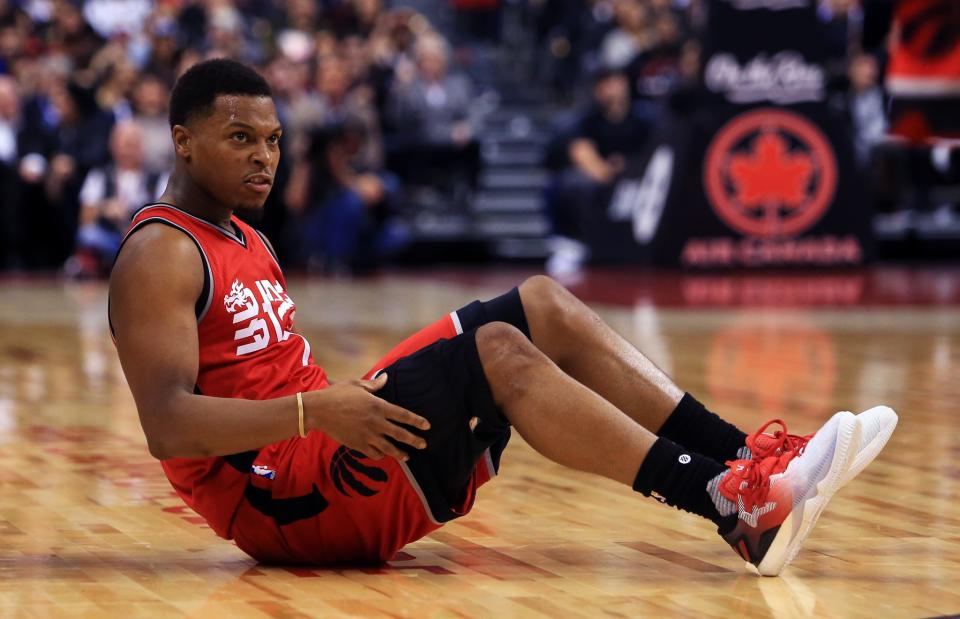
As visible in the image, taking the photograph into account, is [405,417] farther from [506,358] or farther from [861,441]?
[861,441]

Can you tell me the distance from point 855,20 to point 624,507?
995cm

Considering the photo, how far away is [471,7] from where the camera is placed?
643 inches

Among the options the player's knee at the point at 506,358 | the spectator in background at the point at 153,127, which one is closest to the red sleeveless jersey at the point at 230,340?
the player's knee at the point at 506,358

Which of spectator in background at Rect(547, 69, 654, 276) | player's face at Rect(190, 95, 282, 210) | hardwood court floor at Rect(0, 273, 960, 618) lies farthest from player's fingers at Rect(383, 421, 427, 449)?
spectator in background at Rect(547, 69, 654, 276)

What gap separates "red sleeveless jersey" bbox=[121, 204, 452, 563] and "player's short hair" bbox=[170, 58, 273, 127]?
21cm

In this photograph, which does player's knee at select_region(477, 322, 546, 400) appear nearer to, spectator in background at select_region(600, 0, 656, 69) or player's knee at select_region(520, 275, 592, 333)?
player's knee at select_region(520, 275, 592, 333)

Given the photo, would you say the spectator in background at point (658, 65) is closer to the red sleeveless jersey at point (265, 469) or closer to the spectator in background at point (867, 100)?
the spectator in background at point (867, 100)

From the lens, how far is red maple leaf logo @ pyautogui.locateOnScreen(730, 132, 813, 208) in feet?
37.4

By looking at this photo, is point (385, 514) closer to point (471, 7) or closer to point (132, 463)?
point (132, 463)

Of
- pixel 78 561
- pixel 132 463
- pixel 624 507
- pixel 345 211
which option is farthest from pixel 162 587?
pixel 345 211

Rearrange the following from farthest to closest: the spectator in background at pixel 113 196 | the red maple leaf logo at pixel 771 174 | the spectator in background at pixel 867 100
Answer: the spectator in background at pixel 867 100
the spectator in background at pixel 113 196
the red maple leaf logo at pixel 771 174

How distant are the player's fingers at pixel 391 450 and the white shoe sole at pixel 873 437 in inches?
34.4

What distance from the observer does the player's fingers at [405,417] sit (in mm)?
2924

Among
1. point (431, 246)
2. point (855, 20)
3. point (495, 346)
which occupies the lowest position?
point (431, 246)
